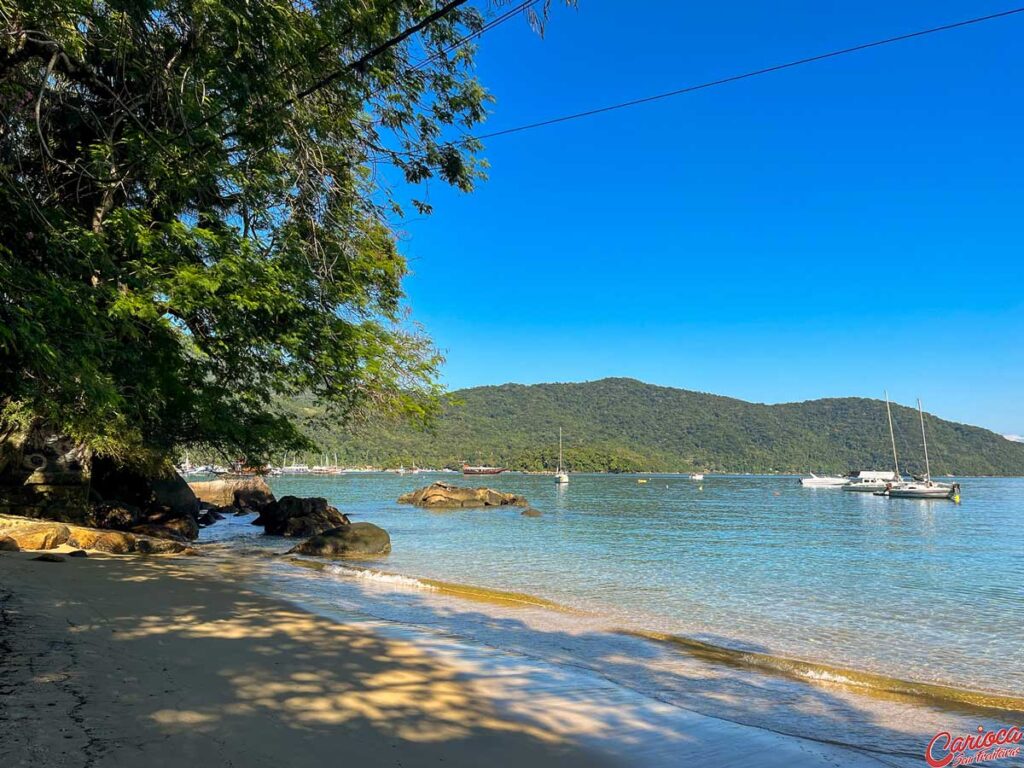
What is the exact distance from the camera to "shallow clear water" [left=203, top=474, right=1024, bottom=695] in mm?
9578

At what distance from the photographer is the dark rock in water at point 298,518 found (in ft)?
85.6

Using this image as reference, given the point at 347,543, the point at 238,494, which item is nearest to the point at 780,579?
the point at 347,543

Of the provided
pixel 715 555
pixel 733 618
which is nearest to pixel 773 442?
pixel 715 555

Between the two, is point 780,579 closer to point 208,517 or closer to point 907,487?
point 208,517

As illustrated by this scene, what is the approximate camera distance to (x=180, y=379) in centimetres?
1206

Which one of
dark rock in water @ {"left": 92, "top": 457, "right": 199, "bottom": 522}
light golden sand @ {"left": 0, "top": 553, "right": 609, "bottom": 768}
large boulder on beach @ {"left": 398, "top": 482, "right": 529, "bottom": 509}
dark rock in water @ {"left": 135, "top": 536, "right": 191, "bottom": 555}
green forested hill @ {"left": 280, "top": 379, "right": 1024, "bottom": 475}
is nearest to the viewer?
light golden sand @ {"left": 0, "top": 553, "right": 609, "bottom": 768}

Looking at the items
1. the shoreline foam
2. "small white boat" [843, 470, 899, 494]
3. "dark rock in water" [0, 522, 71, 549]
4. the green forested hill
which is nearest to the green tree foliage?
"dark rock in water" [0, 522, 71, 549]

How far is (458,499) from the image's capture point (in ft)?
167

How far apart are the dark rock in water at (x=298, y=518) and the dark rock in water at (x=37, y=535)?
45.9 ft

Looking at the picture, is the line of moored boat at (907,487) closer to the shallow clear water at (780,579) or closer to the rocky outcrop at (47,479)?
the shallow clear water at (780,579)

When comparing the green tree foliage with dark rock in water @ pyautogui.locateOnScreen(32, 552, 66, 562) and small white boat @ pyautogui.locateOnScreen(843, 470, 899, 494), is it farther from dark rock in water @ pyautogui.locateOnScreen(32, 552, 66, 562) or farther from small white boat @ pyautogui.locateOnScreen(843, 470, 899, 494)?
small white boat @ pyautogui.locateOnScreen(843, 470, 899, 494)

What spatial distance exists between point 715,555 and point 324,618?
17.1m

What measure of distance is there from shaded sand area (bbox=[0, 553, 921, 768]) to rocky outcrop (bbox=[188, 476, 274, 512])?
36301 mm

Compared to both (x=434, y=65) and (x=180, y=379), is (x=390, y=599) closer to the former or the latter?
(x=180, y=379)
